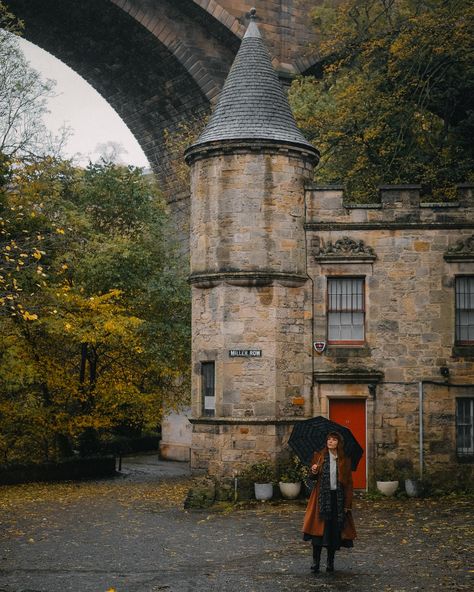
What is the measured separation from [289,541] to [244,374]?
6.45 meters

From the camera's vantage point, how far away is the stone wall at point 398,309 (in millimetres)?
22875

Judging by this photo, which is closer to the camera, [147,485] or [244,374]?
[244,374]

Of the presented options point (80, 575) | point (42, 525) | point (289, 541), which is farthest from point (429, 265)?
point (80, 575)

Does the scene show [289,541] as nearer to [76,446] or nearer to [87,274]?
[87,274]

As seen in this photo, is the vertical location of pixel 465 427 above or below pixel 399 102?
below

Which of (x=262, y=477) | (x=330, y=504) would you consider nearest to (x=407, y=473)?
(x=262, y=477)

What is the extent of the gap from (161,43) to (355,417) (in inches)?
695

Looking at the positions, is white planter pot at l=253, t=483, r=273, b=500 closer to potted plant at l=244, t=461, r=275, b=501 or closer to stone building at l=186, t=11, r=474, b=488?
potted plant at l=244, t=461, r=275, b=501

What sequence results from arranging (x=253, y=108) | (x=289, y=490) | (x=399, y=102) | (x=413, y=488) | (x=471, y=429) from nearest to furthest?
1. (x=289, y=490)
2. (x=413, y=488)
3. (x=471, y=429)
4. (x=253, y=108)
5. (x=399, y=102)

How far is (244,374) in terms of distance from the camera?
22172 millimetres

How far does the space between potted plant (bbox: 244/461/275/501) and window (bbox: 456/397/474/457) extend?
4.73m

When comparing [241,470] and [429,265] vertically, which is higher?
[429,265]

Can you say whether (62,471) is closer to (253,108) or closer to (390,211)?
(253,108)

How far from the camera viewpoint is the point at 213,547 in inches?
621
